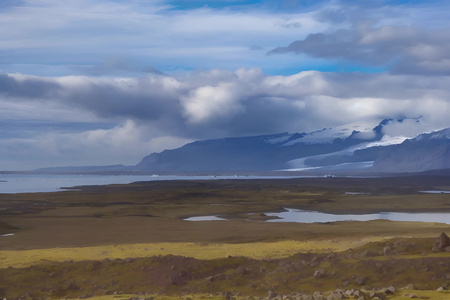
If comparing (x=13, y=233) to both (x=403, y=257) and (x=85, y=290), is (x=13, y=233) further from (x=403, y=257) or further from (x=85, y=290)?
(x=403, y=257)

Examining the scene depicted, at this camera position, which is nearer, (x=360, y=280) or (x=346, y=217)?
(x=360, y=280)

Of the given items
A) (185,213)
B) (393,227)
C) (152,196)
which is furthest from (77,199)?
(393,227)

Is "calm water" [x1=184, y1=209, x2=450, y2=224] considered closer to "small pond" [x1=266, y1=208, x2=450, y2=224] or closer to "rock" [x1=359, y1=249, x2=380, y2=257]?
"small pond" [x1=266, y1=208, x2=450, y2=224]

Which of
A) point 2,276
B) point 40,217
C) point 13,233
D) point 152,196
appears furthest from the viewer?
point 152,196

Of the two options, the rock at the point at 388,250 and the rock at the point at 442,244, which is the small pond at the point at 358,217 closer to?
the rock at the point at 388,250

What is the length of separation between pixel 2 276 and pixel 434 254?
17.7 m

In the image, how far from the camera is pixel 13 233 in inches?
1826

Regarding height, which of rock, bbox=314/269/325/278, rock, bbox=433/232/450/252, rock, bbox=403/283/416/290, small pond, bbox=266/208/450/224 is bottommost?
small pond, bbox=266/208/450/224

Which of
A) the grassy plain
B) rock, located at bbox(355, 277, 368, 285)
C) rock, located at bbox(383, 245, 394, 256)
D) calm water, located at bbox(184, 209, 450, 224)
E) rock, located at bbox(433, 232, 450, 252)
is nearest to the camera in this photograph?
rock, located at bbox(355, 277, 368, 285)

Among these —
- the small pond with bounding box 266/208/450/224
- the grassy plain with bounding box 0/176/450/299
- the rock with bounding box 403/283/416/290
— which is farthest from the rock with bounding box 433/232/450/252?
the small pond with bounding box 266/208/450/224

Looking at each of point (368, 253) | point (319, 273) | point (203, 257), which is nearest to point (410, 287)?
point (319, 273)

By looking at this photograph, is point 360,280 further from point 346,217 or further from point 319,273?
point 346,217

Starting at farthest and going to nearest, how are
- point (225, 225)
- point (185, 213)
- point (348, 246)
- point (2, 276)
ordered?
point (185, 213)
point (225, 225)
point (348, 246)
point (2, 276)

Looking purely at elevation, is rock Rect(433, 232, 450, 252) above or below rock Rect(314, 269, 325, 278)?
above
